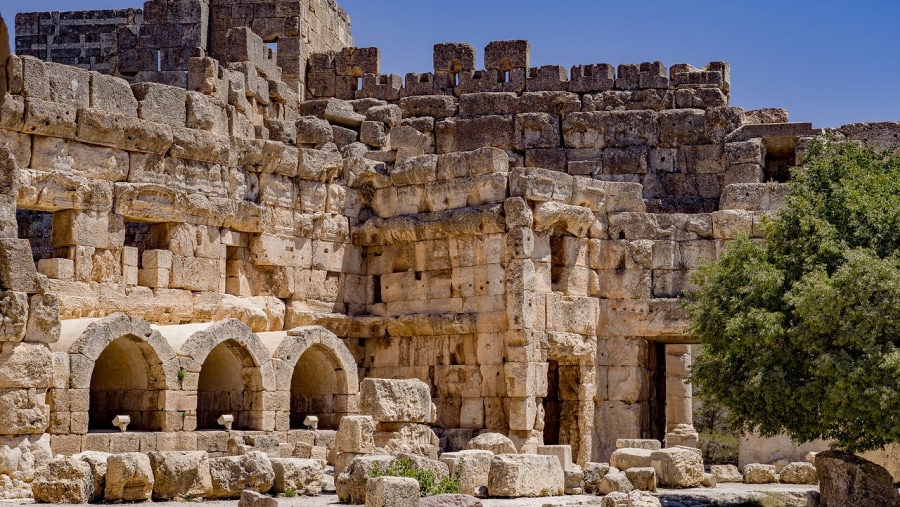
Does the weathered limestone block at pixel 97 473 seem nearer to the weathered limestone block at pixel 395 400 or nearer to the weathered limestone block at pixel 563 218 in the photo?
the weathered limestone block at pixel 395 400

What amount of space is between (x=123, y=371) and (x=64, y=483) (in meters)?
5.15

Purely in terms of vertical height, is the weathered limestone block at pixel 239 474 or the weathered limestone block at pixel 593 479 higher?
the weathered limestone block at pixel 239 474

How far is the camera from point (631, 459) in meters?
19.7

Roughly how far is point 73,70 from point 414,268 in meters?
7.41

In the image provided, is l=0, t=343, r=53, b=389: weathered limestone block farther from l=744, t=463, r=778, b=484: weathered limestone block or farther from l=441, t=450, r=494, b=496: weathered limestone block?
l=744, t=463, r=778, b=484: weathered limestone block

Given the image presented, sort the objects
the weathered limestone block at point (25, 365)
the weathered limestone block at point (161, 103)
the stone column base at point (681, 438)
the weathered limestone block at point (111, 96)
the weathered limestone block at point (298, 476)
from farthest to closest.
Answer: the stone column base at point (681, 438), the weathered limestone block at point (161, 103), the weathered limestone block at point (111, 96), the weathered limestone block at point (298, 476), the weathered limestone block at point (25, 365)

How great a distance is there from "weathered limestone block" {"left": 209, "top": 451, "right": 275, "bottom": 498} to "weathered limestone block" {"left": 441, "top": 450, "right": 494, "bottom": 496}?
247cm

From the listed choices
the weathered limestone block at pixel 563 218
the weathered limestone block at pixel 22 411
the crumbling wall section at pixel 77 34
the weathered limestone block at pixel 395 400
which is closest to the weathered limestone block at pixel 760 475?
the weathered limestone block at pixel 563 218

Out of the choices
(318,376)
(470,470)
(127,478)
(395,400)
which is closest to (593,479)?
(470,470)

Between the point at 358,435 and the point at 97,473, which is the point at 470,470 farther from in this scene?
the point at 97,473

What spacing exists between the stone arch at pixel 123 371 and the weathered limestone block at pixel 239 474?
272 cm

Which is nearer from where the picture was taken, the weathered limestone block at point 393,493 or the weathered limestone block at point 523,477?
the weathered limestone block at point 393,493

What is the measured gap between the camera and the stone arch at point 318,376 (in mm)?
20375

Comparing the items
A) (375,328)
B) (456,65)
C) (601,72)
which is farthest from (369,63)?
(375,328)
